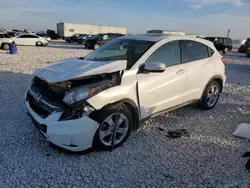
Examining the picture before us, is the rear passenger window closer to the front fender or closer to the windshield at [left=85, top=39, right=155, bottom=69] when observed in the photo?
the windshield at [left=85, top=39, right=155, bottom=69]

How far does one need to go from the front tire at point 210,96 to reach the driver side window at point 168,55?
120 centimetres

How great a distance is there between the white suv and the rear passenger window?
0.02m

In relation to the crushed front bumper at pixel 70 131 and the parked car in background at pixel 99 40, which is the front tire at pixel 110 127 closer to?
the crushed front bumper at pixel 70 131

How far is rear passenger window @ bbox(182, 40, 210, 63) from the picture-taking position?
15.9 ft

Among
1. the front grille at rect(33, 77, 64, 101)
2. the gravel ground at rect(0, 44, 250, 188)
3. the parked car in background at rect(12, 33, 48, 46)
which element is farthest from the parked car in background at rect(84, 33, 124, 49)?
the front grille at rect(33, 77, 64, 101)

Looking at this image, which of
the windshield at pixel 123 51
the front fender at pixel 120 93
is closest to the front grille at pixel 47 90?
the front fender at pixel 120 93

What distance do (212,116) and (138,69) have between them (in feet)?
7.56

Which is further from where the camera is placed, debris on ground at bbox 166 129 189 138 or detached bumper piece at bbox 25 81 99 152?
debris on ground at bbox 166 129 189 138

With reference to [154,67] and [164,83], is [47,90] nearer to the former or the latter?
[154,67]

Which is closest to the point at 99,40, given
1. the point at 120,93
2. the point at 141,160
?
the point at 120,93

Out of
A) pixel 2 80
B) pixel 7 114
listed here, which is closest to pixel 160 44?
pixel 7 114

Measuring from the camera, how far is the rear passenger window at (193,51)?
190 inches

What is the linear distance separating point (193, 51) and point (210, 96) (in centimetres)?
119

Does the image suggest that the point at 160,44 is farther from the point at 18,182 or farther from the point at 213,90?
the point at 18,182
